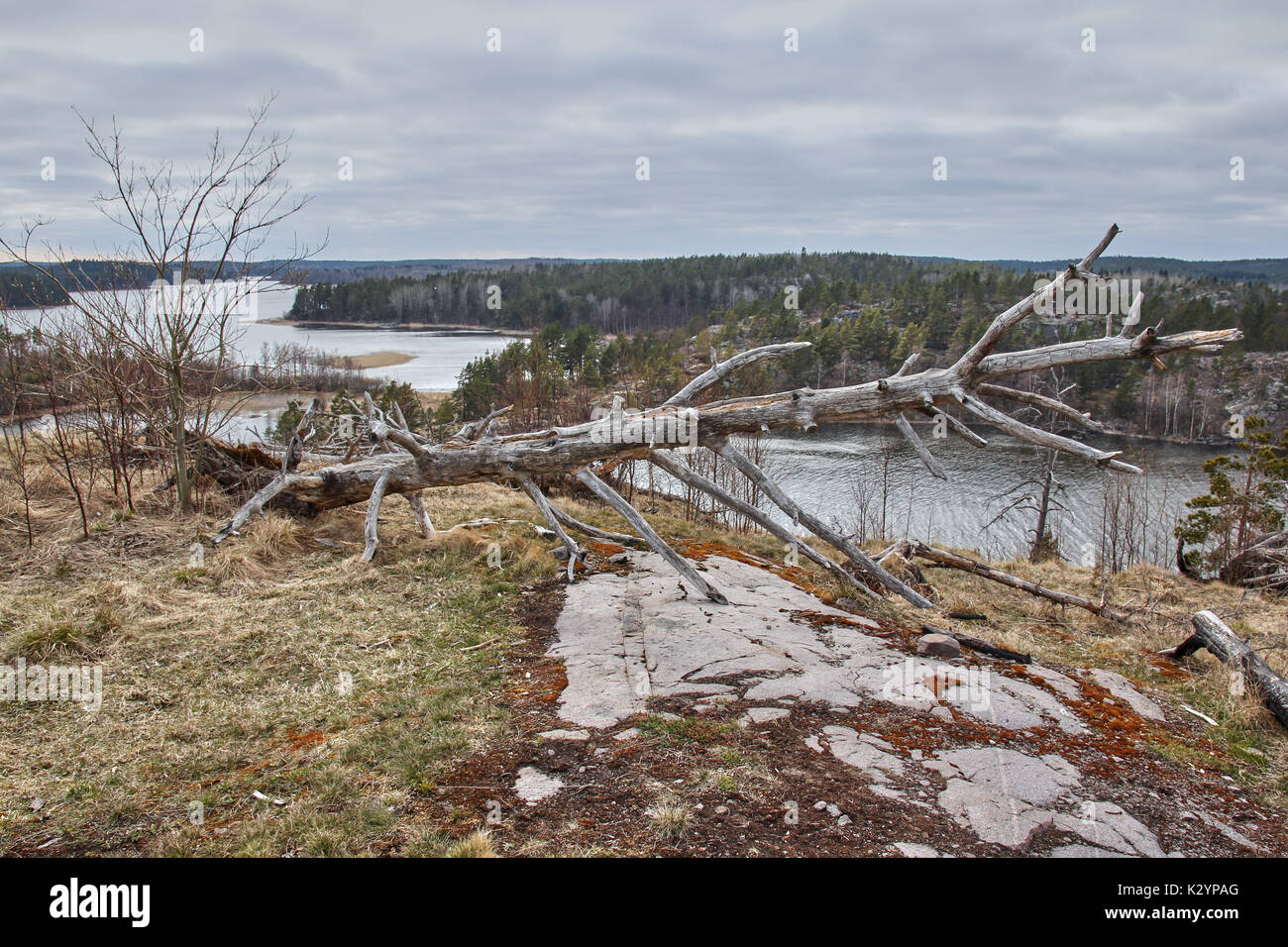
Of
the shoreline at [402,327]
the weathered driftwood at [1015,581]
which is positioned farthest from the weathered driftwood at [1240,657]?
the shoreline at [402,327]

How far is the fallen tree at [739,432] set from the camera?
6168mm

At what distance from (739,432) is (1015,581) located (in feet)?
17.7

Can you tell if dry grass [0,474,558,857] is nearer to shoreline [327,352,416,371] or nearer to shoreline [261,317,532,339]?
shoreline [327,352,416,371]

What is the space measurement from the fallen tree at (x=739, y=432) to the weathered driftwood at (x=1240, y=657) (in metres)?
2.14

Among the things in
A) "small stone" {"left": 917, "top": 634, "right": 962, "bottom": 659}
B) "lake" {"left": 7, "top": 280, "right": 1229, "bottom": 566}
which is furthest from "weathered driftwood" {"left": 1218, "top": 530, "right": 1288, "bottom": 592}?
A: "small stone" {"left": 917, "top": 634, "right": 962, "bottom": 659}

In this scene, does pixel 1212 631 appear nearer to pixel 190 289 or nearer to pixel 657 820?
pixel 657 820

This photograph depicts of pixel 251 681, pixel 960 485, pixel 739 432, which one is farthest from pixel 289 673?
pixel 960 485

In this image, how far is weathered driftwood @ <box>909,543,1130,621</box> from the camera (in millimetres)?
9539

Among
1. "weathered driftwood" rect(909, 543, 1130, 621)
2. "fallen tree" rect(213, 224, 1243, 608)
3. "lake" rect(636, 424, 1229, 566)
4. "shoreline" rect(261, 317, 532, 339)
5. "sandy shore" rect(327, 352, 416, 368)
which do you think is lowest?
"lake" rect(636, 424, 1229, 566)

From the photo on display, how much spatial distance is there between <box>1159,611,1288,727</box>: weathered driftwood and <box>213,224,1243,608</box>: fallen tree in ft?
7.03

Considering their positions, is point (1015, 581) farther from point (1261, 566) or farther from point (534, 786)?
point (534, 786)

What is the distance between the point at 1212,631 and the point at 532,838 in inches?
261

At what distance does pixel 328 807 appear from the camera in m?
3.82
